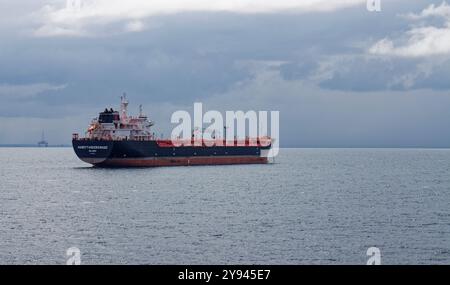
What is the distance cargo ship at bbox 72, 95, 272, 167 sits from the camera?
9156 cm

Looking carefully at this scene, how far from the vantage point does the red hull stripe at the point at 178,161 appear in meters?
93.6

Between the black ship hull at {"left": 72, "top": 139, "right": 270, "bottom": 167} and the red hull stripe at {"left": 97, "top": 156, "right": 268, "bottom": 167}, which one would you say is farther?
the red hull stripe at {"left": 97, "top": 156, "right": 268, "bottom": 167}

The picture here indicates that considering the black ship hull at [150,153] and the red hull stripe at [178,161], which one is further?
the red hull stripe at [178,161]

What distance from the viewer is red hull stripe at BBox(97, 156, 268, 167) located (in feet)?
307

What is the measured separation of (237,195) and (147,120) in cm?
4086

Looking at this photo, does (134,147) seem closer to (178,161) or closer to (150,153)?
(150,153)

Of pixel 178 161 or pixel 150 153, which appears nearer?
pixel 150 153

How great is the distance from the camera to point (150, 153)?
3794 inches

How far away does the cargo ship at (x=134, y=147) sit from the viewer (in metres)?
91.6

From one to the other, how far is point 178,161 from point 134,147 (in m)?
13.6

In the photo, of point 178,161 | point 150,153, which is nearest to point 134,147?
point 150,153
